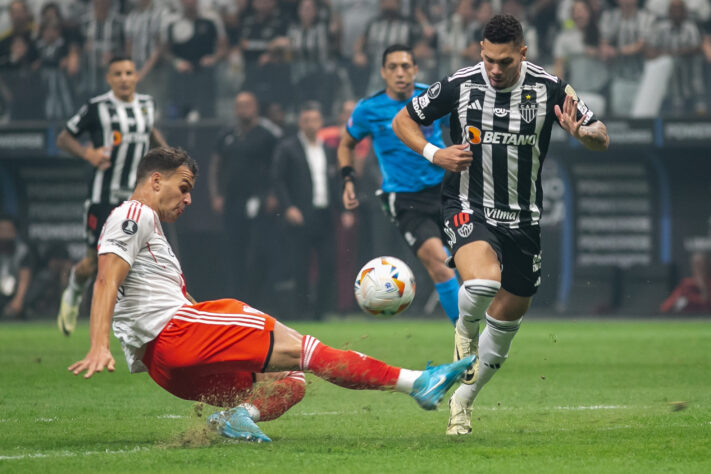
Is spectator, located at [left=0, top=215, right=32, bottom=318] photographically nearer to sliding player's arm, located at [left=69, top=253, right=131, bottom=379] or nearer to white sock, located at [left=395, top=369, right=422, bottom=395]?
sliding player's arm, located at [left=69, top=253, right=131, bottom=379]

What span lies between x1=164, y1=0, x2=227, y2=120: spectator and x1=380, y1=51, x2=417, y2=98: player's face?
783 centimetres

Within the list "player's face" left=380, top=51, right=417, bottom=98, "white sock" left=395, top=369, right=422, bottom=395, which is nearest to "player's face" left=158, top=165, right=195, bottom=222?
"white sock" left=395, top=369, right=422, bottom=395

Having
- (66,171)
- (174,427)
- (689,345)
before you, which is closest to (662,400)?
(174,427)

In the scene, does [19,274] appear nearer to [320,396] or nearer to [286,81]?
[286,81]

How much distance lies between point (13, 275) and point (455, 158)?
41.9ft

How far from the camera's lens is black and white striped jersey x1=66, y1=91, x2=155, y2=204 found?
1132 centimetres

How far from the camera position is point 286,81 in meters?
17.0

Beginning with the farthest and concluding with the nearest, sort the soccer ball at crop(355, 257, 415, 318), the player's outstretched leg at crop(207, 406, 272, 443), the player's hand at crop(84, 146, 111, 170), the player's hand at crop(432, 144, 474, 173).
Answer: the player's hand at crop(84, 146, 111, 170) < the soccer ball at crop(355, 257, 415, 318) < the player's hand at crop(432, 144, 474, 173) < the player's outstretched leg at crop(207, 406, 272, 443)

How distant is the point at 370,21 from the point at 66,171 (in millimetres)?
5576

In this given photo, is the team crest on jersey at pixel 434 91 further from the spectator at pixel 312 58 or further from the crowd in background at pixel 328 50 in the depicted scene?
the spectator at pixel 312 58

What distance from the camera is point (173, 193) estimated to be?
5.55 meters

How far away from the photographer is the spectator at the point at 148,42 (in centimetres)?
1719

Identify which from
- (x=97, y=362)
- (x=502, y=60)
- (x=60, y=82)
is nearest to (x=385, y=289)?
(x=502, y=60)

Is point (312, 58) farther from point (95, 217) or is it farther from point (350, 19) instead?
point (95, 217)
